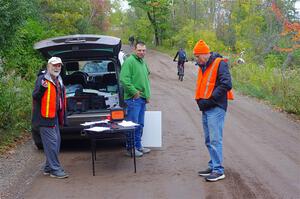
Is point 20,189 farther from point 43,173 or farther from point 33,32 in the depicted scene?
point 33,32

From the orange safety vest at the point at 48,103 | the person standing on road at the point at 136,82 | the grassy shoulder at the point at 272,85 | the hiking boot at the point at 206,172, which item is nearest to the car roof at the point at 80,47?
the person standing on road at the point at 136,82

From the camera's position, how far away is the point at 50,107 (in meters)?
7.72

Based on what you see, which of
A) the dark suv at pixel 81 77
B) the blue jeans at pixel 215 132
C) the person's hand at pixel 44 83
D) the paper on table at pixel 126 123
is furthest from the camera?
the dark suv at pixel 81 77

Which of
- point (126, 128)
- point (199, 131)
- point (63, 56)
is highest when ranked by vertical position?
point (63, 56)

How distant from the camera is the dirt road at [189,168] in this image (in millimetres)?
6957

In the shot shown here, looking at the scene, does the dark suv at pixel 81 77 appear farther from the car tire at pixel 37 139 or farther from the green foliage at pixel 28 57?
the green foliage at pixel 28 57

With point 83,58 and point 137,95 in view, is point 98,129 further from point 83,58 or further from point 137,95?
point 83,58

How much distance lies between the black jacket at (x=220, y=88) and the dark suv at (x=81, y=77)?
2.42 meters

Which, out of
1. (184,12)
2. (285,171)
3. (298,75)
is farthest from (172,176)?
(184,12)

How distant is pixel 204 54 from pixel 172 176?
1906mm

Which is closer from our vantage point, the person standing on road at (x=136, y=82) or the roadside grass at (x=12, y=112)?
the person standing on road at (x=136, y=82)

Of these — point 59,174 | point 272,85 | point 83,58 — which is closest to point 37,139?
point 83,58

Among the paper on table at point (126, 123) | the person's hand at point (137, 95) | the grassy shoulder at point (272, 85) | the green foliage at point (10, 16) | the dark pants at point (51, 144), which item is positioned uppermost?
the green foliage at point (10, 16)

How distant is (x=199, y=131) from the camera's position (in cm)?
1159
